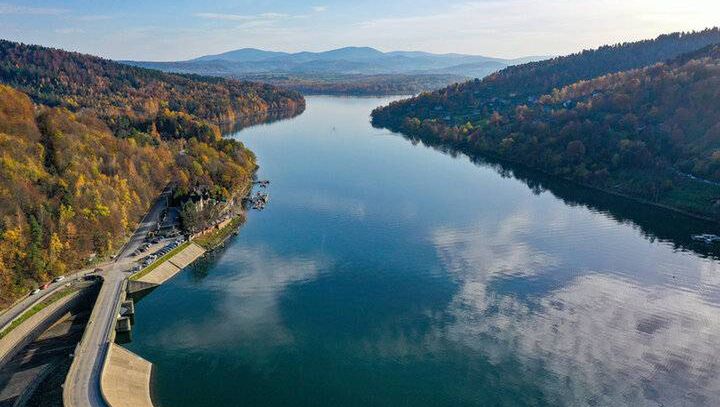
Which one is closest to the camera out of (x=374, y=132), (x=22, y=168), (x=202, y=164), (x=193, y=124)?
(x=22, y=168)

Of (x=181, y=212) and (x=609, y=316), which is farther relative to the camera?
(x=181, y=212)

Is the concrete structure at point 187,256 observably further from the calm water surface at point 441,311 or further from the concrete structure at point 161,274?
the calm water surface at point 441,311

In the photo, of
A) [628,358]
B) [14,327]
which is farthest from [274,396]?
[628,358]

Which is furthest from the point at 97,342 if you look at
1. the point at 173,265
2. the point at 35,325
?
the point at 173,265

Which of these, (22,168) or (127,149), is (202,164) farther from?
(22,168)

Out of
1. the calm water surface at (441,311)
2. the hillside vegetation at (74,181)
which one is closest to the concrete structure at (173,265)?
the calm water surface at (441,311)

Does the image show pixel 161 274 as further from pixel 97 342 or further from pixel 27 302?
pixel 97 342
